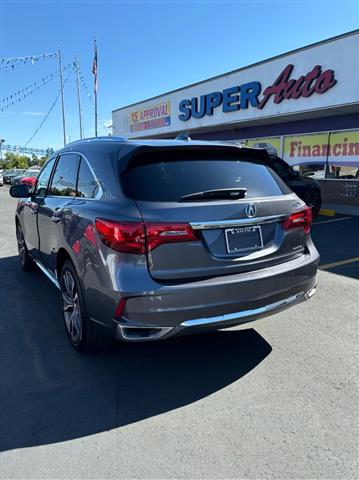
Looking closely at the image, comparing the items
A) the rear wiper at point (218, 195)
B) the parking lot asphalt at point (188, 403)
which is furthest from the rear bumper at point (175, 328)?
the rear wiper at point (218, 195)

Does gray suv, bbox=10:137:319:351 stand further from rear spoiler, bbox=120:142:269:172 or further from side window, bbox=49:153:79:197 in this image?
side window, bbox=49:153:79:197

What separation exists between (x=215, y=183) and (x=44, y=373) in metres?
2.02

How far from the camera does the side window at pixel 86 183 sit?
321 cm

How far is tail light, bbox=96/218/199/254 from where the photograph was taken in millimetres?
2623

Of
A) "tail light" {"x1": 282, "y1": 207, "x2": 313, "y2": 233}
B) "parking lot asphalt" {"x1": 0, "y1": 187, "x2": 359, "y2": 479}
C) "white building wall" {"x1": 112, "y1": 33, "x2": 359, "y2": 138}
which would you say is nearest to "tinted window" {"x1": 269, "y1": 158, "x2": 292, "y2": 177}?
"white building wall" {"x1": 112, "y1": 33, "x2": 359, "y2": 138}

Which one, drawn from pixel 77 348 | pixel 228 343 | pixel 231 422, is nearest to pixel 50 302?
pixel 77 348

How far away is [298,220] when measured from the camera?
332cm

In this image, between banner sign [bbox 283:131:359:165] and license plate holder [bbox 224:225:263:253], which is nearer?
license plate holder [bbox 224:225:263:253]

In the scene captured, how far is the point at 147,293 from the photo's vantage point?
2617 millimetres

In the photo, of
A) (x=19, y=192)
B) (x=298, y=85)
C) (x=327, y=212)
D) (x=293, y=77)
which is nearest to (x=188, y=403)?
(x=19, y=192)

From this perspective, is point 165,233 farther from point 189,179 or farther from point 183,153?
point 183,153

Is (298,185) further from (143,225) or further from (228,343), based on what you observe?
(143,225)

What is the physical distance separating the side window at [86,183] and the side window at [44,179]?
1375 millimetres

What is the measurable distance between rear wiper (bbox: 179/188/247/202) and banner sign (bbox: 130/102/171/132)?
1779 centimetres
